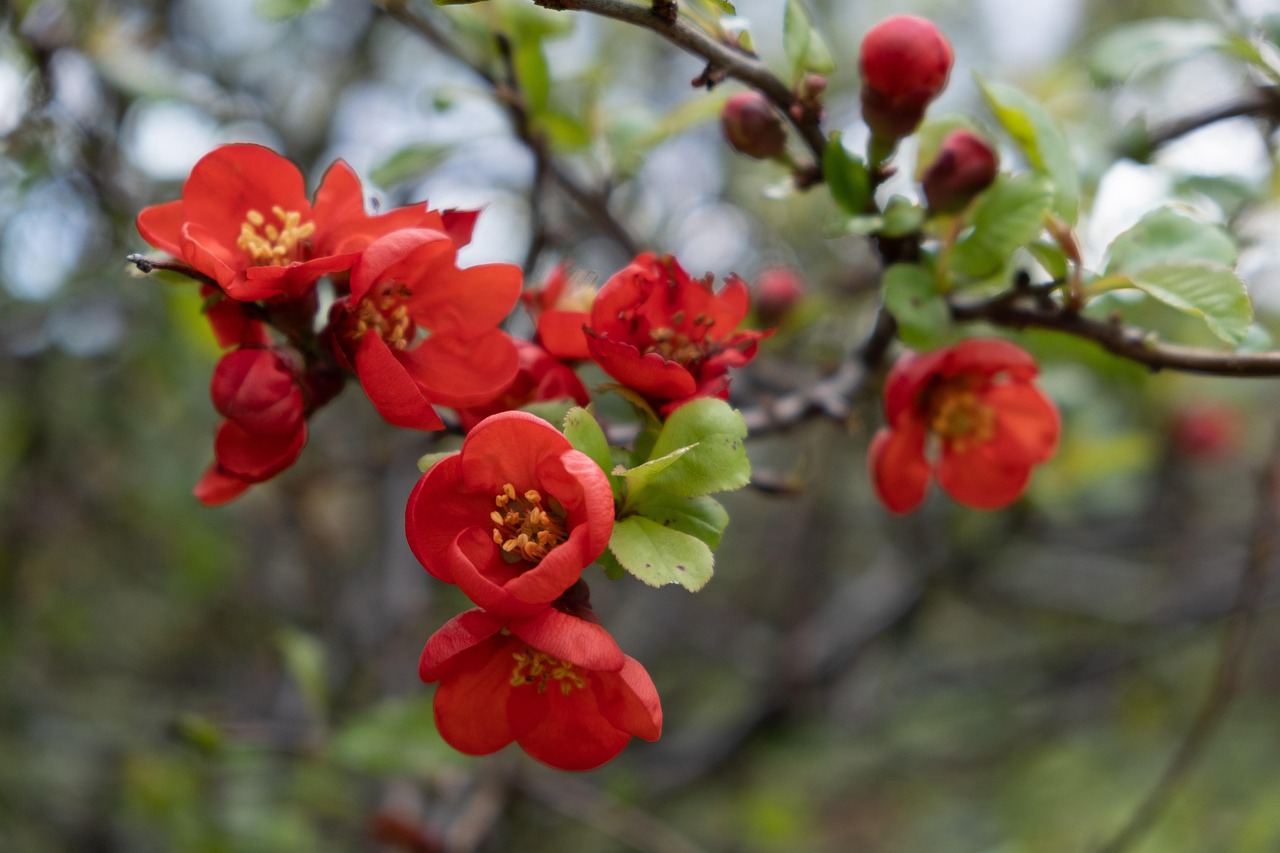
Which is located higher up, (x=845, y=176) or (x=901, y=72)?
(x=901, y=72)

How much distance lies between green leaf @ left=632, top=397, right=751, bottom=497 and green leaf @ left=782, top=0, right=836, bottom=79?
446 millimetres

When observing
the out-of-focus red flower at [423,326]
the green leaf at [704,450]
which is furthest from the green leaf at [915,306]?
the out-of-focus red flower at [423,326]

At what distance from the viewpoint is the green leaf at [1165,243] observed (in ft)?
3.49

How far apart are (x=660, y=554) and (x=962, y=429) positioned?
0.64m

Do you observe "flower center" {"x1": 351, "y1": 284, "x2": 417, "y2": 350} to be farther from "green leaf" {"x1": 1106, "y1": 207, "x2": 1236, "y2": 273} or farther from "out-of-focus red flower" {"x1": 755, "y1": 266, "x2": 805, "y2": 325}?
"out-of-focus red flower" {"x1": 755, "y1": 266, "x2": 805, "y2": 325}

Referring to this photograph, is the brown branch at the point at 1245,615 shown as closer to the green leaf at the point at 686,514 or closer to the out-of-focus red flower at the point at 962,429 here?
the out-of-focus red flower at the point at 962,429

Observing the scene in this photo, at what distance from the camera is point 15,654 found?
104 inches

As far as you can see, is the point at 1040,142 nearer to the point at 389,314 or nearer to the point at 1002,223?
the point at 1002,223

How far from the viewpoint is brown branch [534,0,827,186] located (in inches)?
32.9

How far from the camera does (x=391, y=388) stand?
2.80ft

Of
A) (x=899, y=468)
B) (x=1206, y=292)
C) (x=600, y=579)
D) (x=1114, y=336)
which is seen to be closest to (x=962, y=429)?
(x=899, y=468)

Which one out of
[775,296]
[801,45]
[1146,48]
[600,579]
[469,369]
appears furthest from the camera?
[600,579]

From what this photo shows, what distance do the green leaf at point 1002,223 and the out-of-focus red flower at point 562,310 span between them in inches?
16.4

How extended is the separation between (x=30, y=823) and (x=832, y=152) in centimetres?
268
